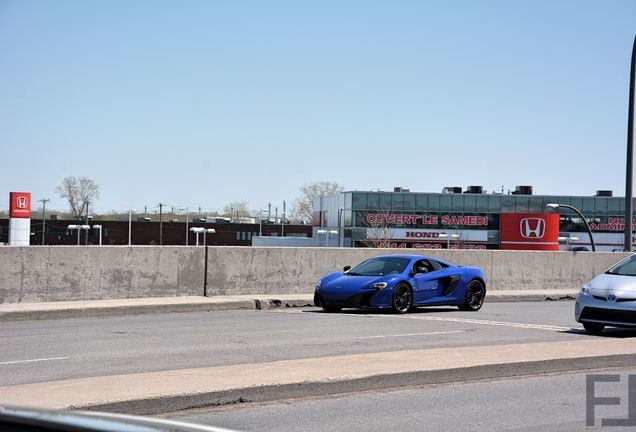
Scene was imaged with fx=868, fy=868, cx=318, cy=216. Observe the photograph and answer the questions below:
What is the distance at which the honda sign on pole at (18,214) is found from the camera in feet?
145

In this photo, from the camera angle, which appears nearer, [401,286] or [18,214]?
[401,286]

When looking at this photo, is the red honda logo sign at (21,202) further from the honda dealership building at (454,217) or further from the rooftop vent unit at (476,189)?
the rooftop vent unit at (476,189)

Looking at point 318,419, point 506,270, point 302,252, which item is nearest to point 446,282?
point 302,252

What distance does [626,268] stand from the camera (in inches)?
604

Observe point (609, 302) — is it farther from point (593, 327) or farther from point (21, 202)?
point (21, 202)

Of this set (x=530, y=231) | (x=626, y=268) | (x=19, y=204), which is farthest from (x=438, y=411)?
(x=530, y=231)

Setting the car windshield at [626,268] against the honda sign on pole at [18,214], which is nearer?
the car windshield at [626,268]

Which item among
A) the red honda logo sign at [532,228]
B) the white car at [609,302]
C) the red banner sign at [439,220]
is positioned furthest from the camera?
the red banner sign at [439,220]

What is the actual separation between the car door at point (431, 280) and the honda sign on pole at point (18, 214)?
3043 centimetres

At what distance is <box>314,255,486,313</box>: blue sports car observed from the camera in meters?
18.2

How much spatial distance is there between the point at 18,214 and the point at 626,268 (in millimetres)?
35734

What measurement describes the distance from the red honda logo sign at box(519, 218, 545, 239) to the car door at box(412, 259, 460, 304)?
5166 centimetres

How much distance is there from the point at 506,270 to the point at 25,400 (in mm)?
20721

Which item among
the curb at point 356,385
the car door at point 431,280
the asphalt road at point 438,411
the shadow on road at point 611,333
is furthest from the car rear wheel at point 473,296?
the asphalt road at point 438,411
